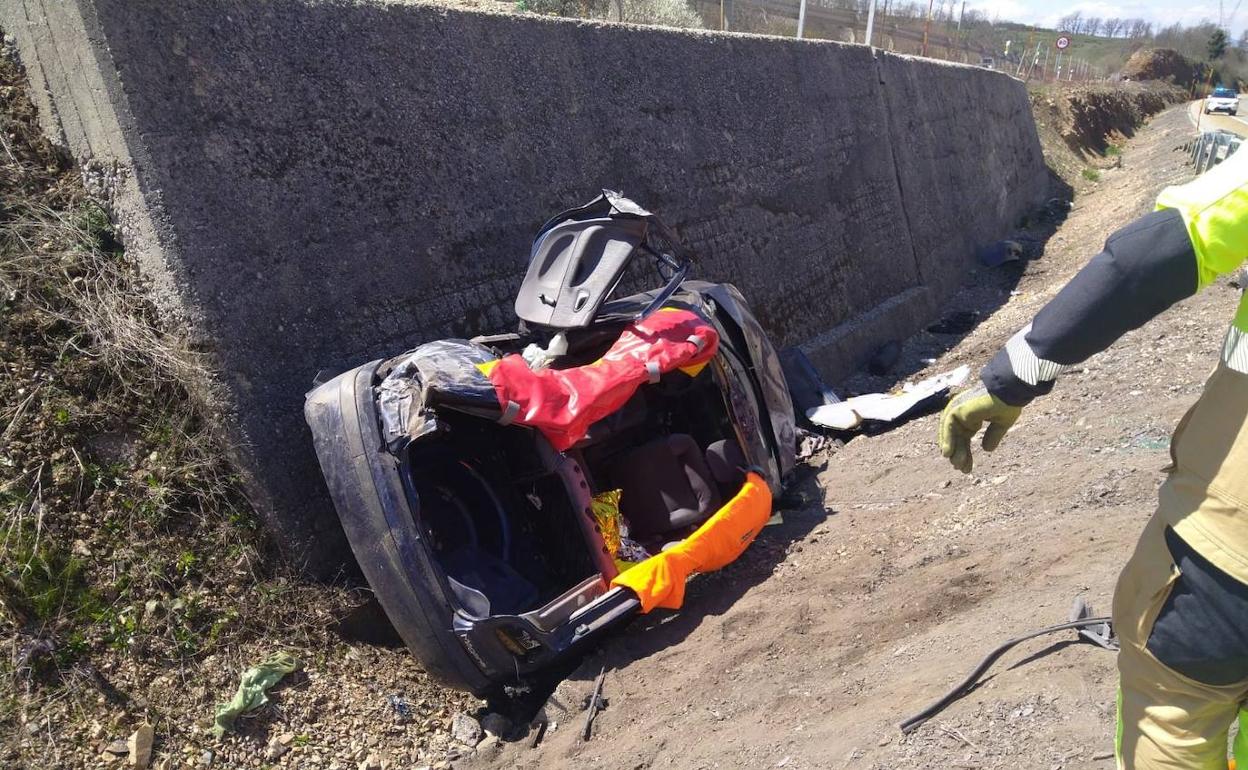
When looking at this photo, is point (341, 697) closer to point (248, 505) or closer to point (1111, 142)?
point (248, 505)

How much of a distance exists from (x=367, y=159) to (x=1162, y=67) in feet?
207

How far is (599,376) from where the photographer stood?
12.4ft

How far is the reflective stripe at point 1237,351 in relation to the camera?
1742mm

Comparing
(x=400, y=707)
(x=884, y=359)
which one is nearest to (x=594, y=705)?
(x=400, y=707)

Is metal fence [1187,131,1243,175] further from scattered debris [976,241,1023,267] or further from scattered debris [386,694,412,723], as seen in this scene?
scattered debris [386,694,412,723]

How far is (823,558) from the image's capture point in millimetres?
4371

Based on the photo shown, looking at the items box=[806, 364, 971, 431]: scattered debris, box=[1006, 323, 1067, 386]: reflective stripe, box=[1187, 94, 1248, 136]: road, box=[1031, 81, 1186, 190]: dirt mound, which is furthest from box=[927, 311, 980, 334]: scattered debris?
box=[1187, 94, 1248, 136]: road

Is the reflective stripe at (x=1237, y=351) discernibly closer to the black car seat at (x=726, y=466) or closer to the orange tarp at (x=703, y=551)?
the orange tarp at (x=703, y=551)

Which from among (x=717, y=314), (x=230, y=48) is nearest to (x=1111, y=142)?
(x=717, y=314)

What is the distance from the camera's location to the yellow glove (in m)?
2.07

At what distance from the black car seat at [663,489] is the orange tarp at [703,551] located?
0.56ft

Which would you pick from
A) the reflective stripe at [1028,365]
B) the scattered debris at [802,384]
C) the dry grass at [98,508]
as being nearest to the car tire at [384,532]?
the dry grass at [98,508]

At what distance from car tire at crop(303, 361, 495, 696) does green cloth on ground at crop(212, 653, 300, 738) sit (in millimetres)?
565

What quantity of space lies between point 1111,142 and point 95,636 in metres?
31.5
